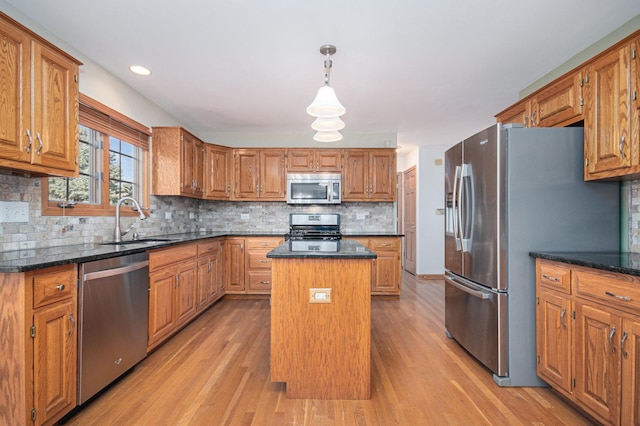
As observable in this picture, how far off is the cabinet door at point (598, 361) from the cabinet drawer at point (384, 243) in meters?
2.68

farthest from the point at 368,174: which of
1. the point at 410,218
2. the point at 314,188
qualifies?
the point at 410,218

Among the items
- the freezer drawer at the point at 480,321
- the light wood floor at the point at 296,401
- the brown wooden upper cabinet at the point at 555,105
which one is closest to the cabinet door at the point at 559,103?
the brown wooden upper cabinet at the point at 555,105

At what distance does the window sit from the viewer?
248cm

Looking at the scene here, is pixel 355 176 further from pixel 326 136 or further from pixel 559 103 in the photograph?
pixel 559 103

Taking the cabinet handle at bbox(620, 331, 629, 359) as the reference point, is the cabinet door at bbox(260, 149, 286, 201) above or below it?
above

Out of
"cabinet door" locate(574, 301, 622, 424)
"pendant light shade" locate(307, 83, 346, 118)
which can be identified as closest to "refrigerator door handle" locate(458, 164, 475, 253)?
"cabinet door" locate(574, 301, 622, 424)

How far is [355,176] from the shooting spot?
4797 millimetres

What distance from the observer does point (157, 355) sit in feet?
8.68

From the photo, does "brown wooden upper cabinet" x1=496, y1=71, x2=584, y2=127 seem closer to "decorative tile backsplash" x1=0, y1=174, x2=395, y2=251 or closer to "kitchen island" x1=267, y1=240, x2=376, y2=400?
"kitchen island" x1=267, y1=240, x2=376, y2=400

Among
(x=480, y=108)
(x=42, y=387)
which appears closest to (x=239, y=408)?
(x=42, y=387)

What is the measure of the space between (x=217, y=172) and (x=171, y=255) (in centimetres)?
201

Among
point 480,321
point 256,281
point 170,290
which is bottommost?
point 256,281

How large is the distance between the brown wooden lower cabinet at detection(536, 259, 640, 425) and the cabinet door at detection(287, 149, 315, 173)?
130 inches

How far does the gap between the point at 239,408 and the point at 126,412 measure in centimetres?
65
